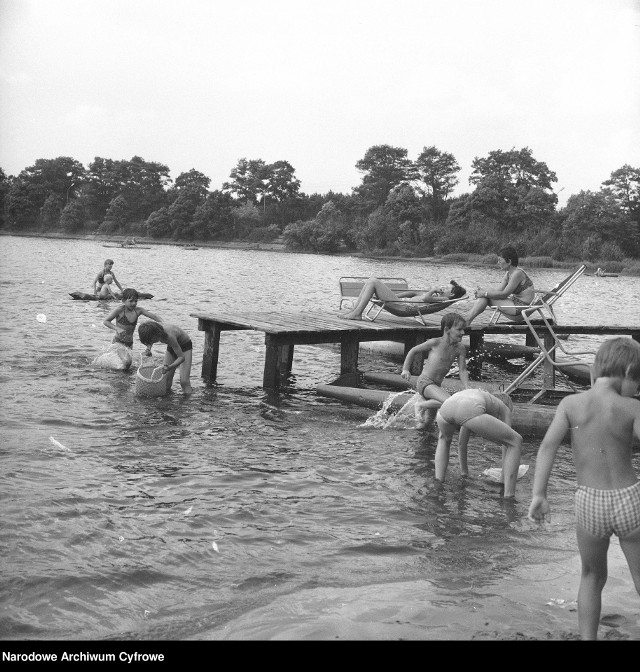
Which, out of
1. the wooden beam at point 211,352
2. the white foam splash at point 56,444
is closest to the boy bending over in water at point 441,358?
the white foam splash at point 56,444

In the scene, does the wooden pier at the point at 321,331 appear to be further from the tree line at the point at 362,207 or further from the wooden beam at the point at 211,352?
the tree line at the point at 362,207

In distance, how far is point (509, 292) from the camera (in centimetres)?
1223

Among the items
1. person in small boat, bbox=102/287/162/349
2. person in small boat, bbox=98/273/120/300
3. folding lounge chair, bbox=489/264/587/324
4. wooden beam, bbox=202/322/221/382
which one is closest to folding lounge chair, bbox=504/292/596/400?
folding lounge chair, bbox=489/264/587/324

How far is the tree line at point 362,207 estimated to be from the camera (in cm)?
6938

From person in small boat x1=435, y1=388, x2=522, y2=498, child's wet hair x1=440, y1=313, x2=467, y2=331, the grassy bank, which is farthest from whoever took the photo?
the grassy bank

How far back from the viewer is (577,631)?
468 cm

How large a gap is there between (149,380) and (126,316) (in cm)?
188

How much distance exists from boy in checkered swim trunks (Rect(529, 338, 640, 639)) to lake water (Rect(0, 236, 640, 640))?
76 centimetres

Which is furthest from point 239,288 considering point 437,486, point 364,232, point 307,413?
point 364,232

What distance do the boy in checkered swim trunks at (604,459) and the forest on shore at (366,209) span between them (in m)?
60.1

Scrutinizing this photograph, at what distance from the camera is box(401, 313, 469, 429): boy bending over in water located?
28.5 feet

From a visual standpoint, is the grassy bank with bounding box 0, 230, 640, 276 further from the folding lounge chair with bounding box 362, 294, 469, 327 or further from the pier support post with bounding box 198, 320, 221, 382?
the pier support post with bounding box 198, 320, 221, 382
